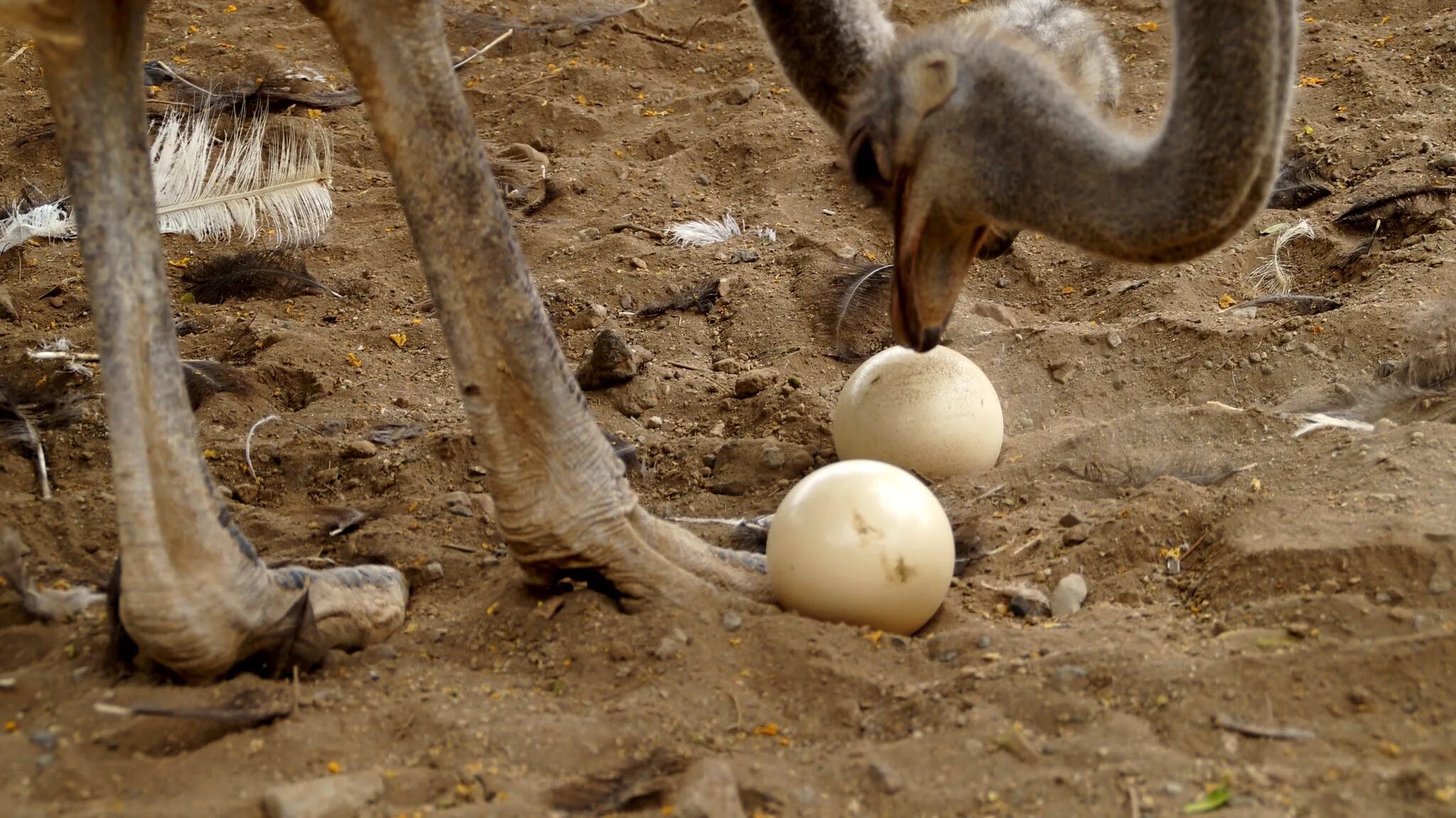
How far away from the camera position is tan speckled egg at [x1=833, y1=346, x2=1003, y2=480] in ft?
14.9

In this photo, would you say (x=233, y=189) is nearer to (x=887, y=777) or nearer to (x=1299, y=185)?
(x=887, y=777)

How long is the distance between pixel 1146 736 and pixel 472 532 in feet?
7.22

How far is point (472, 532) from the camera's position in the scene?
4.47 m

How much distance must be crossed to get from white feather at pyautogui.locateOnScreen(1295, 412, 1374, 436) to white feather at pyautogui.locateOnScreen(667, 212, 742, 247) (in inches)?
110

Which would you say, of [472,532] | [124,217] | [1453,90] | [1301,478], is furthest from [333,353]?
[1453,90]

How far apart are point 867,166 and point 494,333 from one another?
100cm

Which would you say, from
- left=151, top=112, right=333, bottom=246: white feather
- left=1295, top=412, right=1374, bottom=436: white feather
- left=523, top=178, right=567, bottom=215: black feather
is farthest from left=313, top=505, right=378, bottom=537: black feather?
left=1295, top=412, right=1374, bottom=436: white feather

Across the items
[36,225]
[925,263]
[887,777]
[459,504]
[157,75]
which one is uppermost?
[157,75]

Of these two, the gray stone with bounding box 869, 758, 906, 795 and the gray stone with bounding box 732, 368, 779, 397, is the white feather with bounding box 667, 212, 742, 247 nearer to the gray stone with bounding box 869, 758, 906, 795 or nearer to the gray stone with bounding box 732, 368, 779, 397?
the gray stone with bounding box 732, 368, 779, 397

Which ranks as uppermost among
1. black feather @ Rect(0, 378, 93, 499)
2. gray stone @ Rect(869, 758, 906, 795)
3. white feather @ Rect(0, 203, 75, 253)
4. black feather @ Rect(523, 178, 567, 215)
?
white feather @ Rect(0, 203, 75, 253)

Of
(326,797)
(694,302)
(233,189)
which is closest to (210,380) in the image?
(233,189)

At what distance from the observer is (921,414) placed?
Answer: 4.54 metres

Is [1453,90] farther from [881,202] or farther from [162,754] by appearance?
[162,754]

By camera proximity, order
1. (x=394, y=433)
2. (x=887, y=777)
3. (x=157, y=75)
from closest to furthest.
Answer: (x=887, y=777)
(x=394, y=433)
(x=157, y=75)
